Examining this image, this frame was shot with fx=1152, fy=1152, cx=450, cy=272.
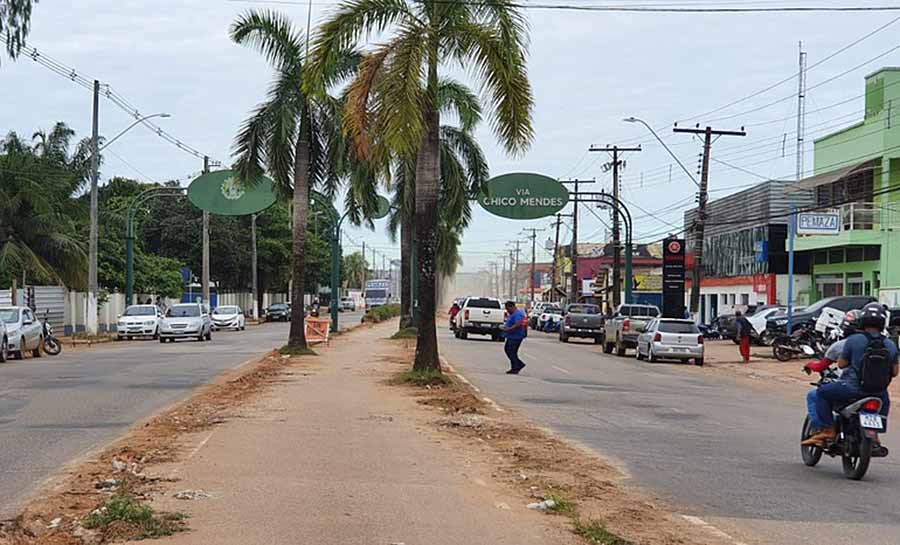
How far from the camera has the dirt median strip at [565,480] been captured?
28.2ft

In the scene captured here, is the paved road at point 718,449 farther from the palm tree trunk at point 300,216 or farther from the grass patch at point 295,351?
the palm tree trunk at point 300,216

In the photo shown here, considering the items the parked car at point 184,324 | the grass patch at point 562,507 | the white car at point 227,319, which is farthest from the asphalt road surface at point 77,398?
the white car at point 227,319

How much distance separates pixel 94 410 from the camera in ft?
56.9

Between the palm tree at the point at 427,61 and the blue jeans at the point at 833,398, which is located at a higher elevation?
the palm tree at the point at 427,61

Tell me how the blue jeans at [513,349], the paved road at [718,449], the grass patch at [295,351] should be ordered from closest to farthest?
the paved road at [718,449] → the blue jeans at [513,349] → the grass patch at [295,351]

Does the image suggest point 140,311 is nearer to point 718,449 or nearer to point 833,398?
point 718,449

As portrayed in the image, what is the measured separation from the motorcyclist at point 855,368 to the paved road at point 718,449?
2.36 feet

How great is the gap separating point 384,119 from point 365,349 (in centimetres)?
A: 1725

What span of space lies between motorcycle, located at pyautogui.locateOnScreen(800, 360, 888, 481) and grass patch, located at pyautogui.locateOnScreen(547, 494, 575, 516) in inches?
140

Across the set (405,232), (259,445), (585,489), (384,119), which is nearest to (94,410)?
(259,445)

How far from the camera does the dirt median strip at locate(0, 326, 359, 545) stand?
795 centimetres

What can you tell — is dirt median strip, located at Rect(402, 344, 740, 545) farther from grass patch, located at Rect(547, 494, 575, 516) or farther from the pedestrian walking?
the pedestrian walking

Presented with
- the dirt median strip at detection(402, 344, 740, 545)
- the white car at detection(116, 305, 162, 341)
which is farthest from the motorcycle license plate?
the white car at detection(116, 305, 162, 341)

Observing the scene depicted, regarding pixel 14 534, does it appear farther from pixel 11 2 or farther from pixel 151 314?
pixel 151 314
